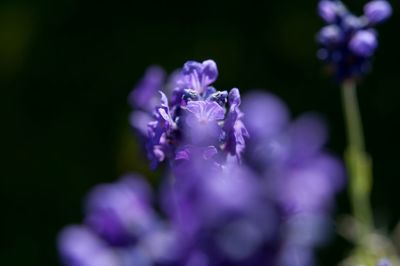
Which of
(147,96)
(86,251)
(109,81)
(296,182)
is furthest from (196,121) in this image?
(109,81)

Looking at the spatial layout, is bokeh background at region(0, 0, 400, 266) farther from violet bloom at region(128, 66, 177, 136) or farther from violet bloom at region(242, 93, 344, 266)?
violet bloom at region(242, 93, 344, 266)

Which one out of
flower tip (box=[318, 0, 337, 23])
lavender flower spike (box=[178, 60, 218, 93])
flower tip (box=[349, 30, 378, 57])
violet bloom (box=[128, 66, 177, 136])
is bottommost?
lavender flower spike (box=[178, 60, 218, 93])

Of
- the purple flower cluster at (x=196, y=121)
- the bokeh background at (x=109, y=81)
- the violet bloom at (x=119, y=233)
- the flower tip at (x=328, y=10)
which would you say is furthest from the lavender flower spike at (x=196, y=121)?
the bokeh background at (x=109, y=81)

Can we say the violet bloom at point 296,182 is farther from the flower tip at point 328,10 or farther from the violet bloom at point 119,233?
the flower tip at point 328,10

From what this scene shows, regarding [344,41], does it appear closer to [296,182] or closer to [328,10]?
[328,10]

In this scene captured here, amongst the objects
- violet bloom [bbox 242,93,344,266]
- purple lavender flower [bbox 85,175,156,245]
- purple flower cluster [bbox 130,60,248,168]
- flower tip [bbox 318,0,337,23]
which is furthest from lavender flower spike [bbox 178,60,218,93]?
flower tip [bbox 318,0,337,23]

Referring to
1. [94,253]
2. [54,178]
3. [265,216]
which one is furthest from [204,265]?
[54,178]

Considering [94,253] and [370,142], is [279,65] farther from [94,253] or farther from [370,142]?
[94,253]
